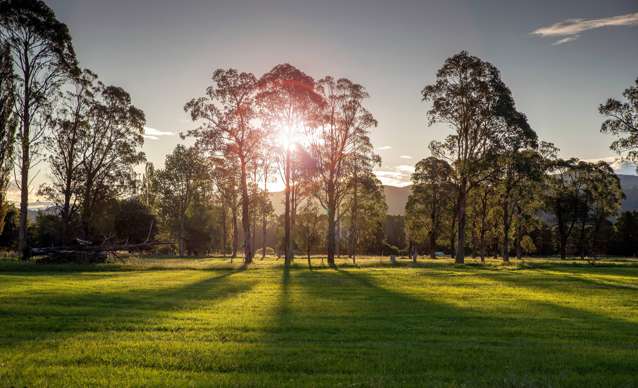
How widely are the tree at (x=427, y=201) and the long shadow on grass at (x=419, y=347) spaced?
183 feet

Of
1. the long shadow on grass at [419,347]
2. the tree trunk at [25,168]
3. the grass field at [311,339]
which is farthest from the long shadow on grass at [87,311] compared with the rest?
the tree trunk at [25,168]

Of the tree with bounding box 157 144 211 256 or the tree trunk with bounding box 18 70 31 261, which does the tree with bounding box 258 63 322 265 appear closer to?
the tree trunk with bounding box 18 70 31 261

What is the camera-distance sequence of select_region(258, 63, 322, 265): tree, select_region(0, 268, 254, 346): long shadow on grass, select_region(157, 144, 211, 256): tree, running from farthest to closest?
select_region(157, 144, 211, 256): tree → select_region(258, 63, 322, 265): tree → select_region(0, 268, 254, 346): long shadow on grass

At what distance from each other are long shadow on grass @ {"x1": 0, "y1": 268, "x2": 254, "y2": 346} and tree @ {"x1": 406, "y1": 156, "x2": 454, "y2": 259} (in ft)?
178

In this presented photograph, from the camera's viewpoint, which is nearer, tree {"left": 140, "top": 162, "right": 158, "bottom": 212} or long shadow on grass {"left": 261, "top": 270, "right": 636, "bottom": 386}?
long shadow on grass {"left": 261, "top": 270, "right": 636, "bottom": 386}

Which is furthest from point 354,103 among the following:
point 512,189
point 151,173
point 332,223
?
point 151,173

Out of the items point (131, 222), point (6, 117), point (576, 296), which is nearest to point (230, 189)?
point (131, 222)

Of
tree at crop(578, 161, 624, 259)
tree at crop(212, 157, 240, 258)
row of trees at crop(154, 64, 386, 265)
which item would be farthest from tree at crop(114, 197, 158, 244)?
tree at crop(578, 161, 624, 259)

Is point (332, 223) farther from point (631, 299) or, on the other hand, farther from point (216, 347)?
point (216, 347)

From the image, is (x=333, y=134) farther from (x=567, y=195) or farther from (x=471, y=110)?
(x=567, y=195)

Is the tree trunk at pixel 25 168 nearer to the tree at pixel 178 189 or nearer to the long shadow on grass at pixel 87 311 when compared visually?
the long shadow on grass at pixel 87 311

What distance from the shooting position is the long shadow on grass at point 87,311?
1118cm

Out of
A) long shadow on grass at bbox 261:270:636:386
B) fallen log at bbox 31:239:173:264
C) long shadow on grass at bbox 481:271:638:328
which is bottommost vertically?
long shadow on grass at bbox 481:271:638:328

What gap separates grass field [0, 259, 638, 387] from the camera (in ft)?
25.7
